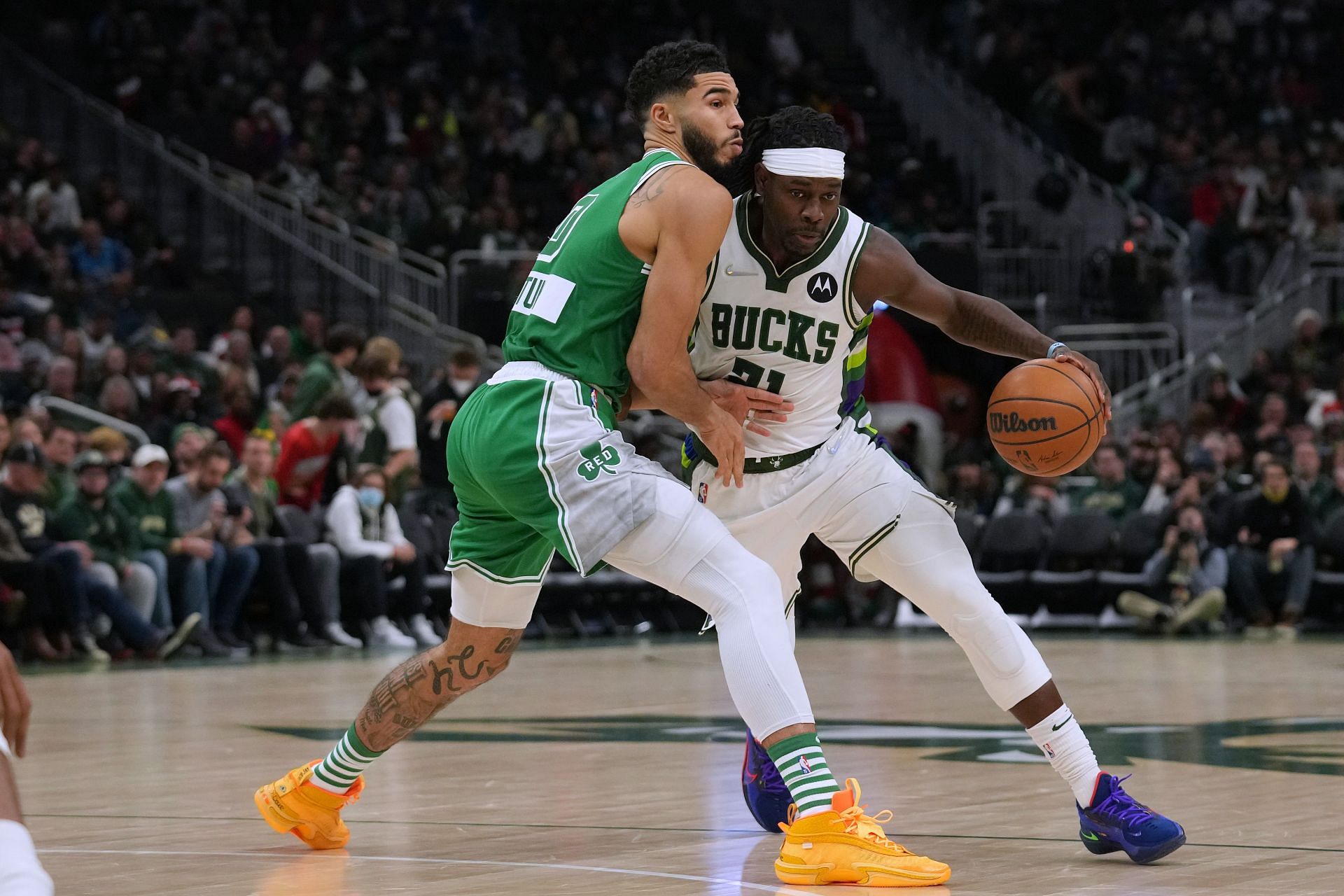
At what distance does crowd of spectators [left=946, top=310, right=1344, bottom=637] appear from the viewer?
14484mm

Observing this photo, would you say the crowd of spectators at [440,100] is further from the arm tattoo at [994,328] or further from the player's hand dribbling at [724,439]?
the player's hand dribbling at [724,439]

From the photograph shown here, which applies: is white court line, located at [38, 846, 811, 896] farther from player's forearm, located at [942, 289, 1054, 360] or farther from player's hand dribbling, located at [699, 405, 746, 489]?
player's forearm, located at [942, 289, 1054, 360]

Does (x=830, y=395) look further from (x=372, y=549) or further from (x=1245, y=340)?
(x=1245, y=340)

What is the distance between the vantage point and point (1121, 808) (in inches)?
192

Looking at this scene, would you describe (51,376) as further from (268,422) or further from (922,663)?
(922,663)

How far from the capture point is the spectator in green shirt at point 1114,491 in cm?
1543

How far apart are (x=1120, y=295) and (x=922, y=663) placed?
8.70 m

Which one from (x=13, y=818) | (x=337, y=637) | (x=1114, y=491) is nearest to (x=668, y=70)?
(x=13, y=818)

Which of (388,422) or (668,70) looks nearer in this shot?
(668,70)

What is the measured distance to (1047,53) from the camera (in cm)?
2400

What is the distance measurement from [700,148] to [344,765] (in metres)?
1.84

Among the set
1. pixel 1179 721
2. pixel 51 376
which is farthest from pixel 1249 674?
pixel 51 376

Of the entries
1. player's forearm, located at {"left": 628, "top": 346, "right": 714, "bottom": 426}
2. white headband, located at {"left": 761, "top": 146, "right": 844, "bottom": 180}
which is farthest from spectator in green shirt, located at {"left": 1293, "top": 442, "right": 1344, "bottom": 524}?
player's forearm, located at {"left": 628, "top": 346, "right": 714, "bottom": 426}

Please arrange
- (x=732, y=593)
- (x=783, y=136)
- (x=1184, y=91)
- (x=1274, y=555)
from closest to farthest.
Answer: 1. (x=732, y=593)
2. (x=783, y=136)
3. (x=1274, y=555)
4. (x=1184, y=91)
